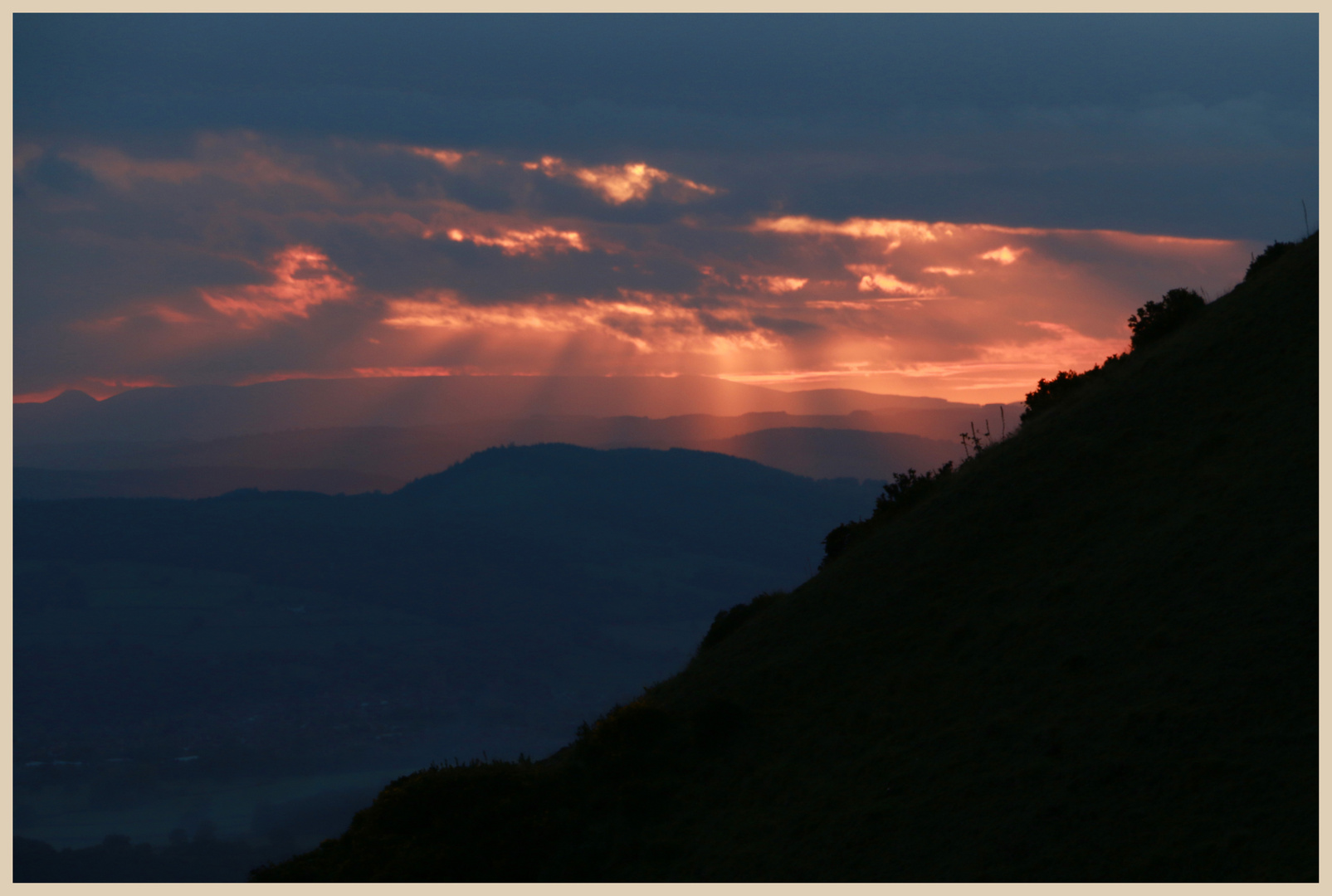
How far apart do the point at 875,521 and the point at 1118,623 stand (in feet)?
50.2

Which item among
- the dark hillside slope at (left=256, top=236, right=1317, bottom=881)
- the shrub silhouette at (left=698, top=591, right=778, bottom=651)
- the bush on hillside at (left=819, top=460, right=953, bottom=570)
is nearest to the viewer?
the dark hillside slope at (left=256, top=236, right=1317, bottom=881)

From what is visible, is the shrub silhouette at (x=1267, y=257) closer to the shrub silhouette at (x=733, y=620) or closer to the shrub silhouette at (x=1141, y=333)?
the shrub silhouette at (x=1141, y=333)

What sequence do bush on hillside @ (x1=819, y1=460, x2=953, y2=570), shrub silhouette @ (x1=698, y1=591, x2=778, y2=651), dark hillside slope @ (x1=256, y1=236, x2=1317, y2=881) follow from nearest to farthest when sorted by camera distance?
dark hillside slope @ (x1=256, y1=236, x2=1317, y2=881) → shrub silhouette @ (x1=698, y1=591, x2=778, y2=651) → bush on hillside @ (x1=819, y1=460, x2=953, y2=570)

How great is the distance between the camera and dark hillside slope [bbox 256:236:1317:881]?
56.6 ft

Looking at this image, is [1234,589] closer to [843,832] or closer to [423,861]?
[843,832]

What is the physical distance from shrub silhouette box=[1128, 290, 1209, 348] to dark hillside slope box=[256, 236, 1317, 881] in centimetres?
502

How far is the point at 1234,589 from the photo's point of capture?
21.2 meters

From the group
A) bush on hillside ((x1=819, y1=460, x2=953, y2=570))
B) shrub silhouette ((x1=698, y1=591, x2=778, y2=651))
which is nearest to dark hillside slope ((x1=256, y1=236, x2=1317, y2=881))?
bush on hillside ((x1=819, y1=460, x2=953, y2=570))

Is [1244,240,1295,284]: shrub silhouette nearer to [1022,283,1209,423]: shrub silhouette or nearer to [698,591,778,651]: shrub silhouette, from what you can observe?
[1022,283,1209,423]: shrub silhouette

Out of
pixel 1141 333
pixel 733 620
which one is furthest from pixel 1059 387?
pixel 733 620

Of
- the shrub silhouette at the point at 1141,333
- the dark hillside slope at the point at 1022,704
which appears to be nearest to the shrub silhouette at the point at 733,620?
the dark hillside slope at the point at 1022,704

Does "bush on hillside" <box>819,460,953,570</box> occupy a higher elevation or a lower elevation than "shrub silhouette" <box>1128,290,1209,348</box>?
lower

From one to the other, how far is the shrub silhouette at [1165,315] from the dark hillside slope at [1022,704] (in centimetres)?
502

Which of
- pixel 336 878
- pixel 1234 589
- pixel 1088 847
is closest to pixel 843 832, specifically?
pixel 1088 847
